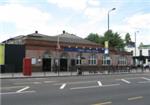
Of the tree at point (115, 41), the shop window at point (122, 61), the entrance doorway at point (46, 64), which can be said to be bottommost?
the entrance doorway at point (46, 64)

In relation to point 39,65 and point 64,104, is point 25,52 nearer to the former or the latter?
point 39,65

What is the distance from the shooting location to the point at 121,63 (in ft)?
227

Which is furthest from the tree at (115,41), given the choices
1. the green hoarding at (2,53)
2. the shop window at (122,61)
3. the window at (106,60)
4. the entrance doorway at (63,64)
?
the green hoarding at (2,53)

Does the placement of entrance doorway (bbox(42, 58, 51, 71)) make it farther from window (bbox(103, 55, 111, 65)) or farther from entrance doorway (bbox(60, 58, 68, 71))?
window (bbox(103, 55, 111, 65))

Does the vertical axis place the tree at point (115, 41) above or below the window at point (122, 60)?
above

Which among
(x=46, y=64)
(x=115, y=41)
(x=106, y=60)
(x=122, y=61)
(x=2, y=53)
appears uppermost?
(x=115, y=41)

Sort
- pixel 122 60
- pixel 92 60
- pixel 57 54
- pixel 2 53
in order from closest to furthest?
1. pixel 2 53
2. pixel 57 54
3. pixel 92 60
4. pixel 122 60

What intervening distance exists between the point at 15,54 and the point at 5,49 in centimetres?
173

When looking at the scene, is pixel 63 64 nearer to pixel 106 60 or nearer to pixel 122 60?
pixel 106 60

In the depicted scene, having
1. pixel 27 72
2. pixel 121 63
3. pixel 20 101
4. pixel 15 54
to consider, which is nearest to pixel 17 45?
pixel 15 54

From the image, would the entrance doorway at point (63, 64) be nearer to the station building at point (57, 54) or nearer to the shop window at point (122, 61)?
the station building at point (57, 54)

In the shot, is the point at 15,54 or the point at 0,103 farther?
the point at 15,54

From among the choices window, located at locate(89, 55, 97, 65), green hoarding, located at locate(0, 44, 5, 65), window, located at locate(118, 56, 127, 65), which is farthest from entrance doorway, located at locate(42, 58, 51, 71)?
window, located at locate(118, 56, 127, 65)

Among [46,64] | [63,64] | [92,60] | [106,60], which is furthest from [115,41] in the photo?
[46,64]
